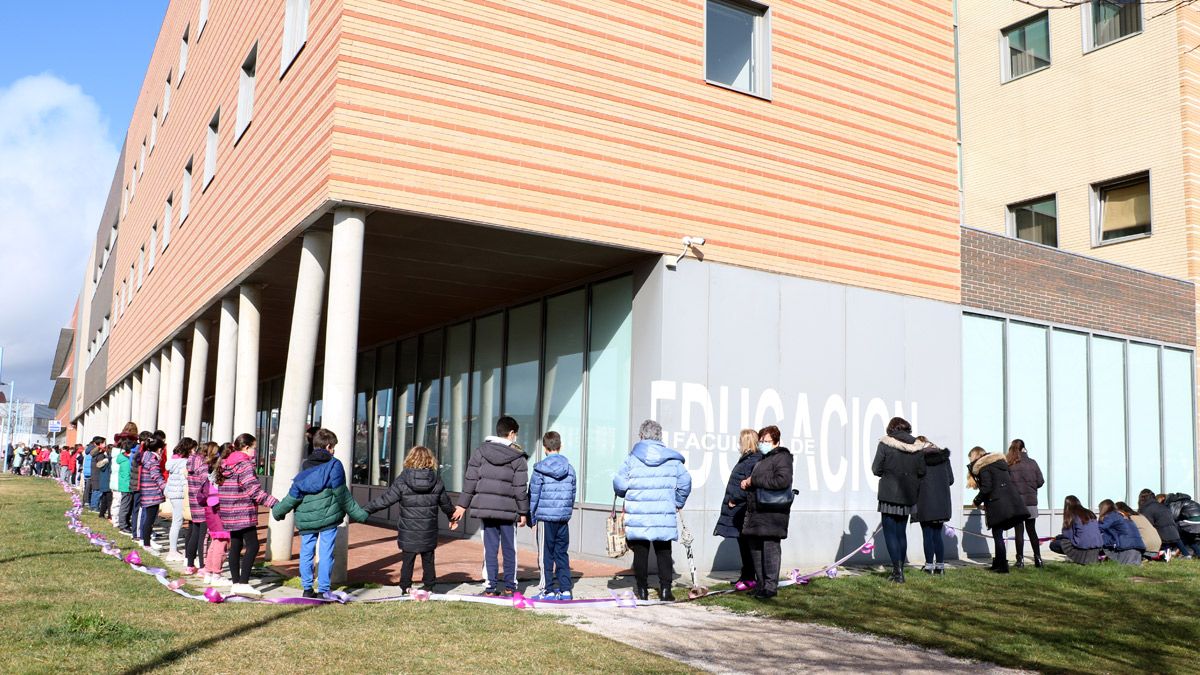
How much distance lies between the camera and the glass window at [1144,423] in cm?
1775

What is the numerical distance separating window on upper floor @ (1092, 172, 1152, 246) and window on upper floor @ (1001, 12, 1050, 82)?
11.2 feet

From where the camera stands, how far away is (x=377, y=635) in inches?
287

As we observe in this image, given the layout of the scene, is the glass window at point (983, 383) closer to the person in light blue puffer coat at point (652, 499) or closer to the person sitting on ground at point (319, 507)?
the person in light blue puffer coat at point (652, 499)

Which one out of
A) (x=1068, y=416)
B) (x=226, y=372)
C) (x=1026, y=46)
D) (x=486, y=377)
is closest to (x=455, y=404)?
(x=486, y=377)

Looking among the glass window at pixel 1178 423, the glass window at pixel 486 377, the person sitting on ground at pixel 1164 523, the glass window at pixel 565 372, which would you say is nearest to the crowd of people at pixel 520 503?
the glass window at pixel 565 372

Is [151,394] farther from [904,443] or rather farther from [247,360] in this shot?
[904,443]

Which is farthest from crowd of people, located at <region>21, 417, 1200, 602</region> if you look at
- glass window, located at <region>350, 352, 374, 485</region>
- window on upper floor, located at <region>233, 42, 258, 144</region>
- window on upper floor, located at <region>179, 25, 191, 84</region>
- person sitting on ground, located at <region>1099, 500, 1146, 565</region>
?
window on upper floor, located at <region>179, 25, 191, 84</region>

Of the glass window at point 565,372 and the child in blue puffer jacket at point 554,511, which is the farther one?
the glass window at point 565,372

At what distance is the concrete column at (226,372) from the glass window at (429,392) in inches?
133

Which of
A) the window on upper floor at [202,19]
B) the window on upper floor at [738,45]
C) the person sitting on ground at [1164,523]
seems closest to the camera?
the window on upper floor at [738,45]

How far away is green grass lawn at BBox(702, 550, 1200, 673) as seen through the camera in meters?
7.16

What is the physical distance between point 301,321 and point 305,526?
11.2 feet

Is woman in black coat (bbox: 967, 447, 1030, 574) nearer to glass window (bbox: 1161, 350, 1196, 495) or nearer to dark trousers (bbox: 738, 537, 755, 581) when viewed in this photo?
dark trousers (bbox: 738, 537, 755, 581)

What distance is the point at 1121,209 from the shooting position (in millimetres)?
20906
